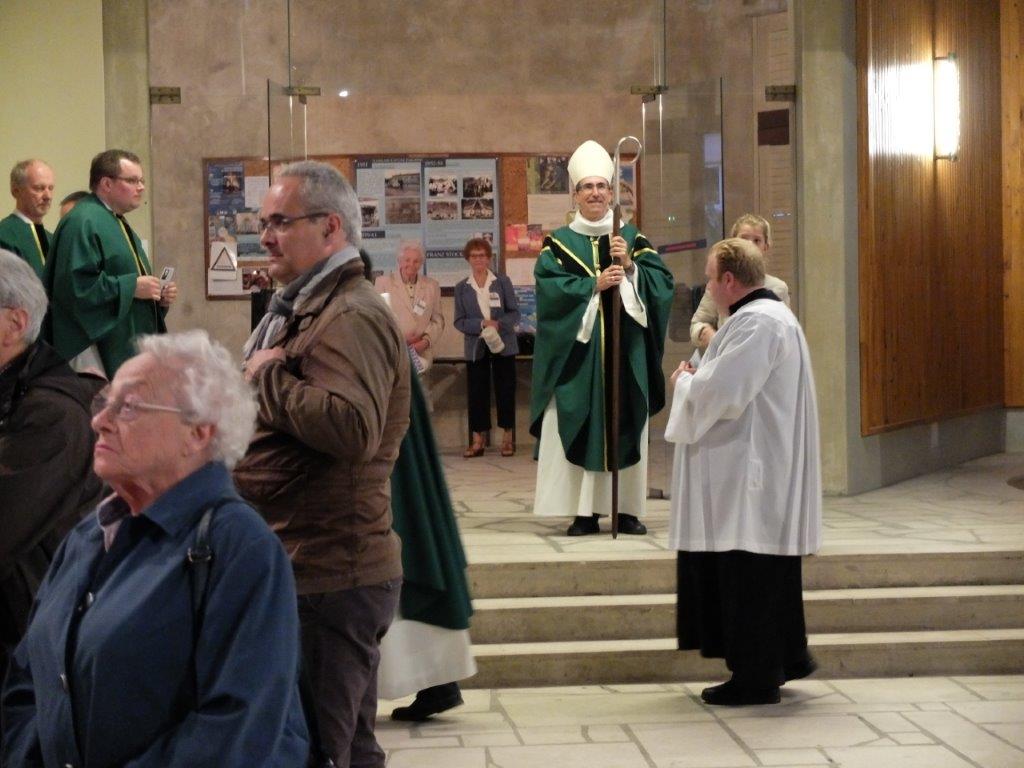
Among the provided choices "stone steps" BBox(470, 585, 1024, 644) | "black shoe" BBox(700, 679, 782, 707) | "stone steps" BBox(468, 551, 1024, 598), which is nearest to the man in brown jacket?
"black shoe" BBox(700, 679, 782, 707)

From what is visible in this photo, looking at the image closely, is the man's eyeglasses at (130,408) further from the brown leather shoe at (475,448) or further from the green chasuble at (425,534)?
the brown leather shoe at (475,448)

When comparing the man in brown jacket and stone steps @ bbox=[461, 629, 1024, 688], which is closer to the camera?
the man in brown jacket

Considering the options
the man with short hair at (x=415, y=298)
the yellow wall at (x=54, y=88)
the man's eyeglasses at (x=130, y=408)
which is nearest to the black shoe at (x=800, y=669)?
the man's eyeglasses at (x=130, y=408)

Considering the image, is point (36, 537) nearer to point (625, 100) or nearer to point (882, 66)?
point (882, 66)

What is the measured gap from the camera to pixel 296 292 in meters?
3.31

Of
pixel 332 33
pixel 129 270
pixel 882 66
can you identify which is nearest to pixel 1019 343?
pixel 882 66

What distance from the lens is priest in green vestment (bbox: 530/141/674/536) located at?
7410mm

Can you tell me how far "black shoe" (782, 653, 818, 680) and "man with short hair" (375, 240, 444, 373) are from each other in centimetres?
530

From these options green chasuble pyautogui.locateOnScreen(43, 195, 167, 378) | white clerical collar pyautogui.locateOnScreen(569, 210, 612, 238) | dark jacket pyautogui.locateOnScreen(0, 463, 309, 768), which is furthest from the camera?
white clerical collar pyautogui.locateOnScreen(569, 210, 612, 238)

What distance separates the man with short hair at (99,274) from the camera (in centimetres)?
641

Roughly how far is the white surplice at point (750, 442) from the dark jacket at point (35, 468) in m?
2.74

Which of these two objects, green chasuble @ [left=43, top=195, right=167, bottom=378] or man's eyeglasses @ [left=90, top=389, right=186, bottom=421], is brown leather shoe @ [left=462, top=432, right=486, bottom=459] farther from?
man's eyeglasses @ [left=90, top=389, right=186, bottom=421]

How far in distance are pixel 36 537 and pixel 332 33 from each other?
6.79 m

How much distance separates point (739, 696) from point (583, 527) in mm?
1864
